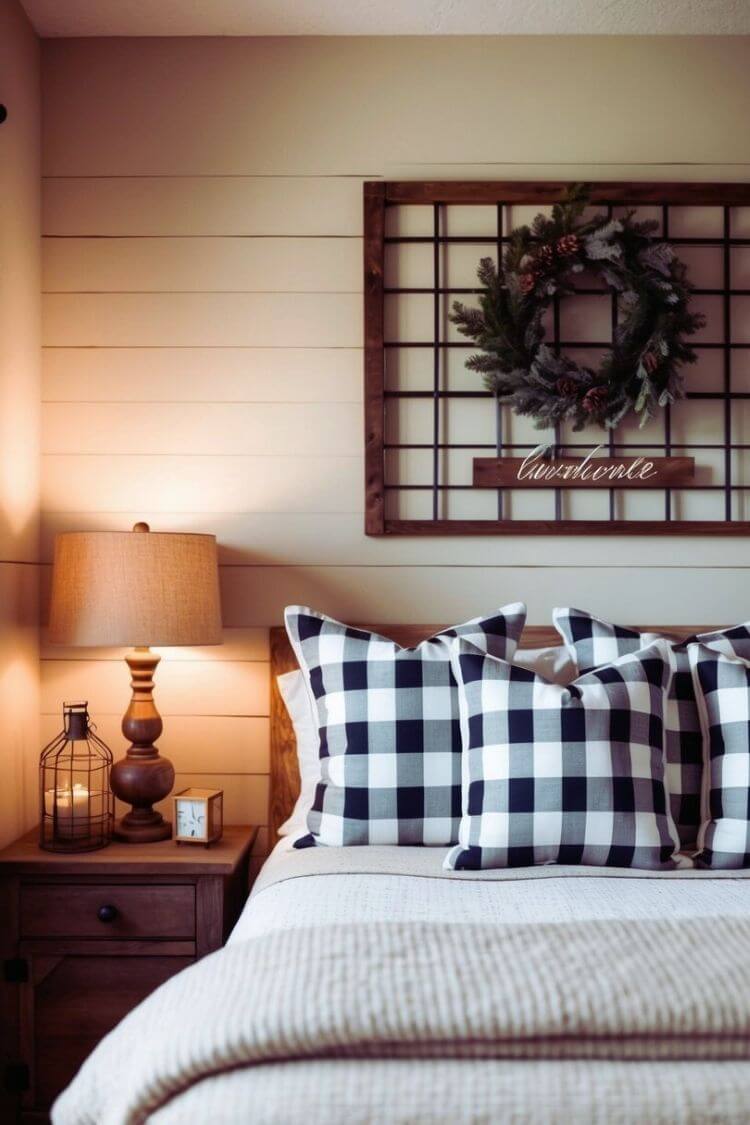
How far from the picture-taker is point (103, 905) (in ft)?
7.11


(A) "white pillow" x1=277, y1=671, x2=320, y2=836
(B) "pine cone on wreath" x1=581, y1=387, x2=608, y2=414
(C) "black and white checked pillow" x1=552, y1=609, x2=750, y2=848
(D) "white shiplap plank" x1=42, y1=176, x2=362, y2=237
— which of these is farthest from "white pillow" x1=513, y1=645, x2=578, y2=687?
(D) "white shiplap plank" x1=42, y1=176, x2=362, y2=237

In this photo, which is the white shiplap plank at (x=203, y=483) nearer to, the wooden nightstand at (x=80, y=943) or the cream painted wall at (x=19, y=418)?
the cream painted wall at (x=19, y=418)

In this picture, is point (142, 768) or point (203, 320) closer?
point (142, 768)

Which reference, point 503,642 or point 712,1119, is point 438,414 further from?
point 712,1119

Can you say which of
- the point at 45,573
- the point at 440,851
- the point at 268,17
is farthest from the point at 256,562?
the point at 268,17

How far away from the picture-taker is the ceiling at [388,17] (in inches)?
96.2

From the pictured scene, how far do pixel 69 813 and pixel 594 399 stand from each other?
1.61 m

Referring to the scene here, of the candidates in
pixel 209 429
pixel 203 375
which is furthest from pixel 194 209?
pixel 209 429

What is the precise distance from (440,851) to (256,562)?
0.95 metres

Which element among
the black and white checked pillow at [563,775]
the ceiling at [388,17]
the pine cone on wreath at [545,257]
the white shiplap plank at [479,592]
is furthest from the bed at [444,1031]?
the ceiling at [388,17]

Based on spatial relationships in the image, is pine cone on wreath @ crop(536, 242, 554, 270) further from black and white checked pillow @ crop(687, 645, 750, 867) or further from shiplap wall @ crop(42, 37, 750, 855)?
black and white checked pillow @ crop(687, 645, 750, 867)

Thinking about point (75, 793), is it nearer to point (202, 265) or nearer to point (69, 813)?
point (69, 813)

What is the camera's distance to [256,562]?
8.48 feet

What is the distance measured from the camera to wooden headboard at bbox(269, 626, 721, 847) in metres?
2.50
